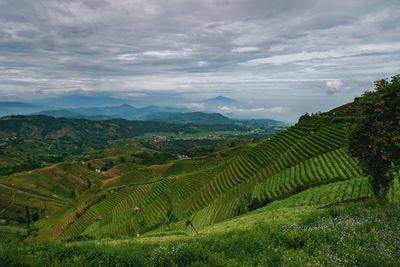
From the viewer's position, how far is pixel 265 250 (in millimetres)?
15805

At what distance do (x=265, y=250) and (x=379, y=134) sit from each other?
50.6 ft

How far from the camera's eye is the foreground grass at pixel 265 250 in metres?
14.2

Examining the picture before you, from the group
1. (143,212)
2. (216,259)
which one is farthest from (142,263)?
(143,212)

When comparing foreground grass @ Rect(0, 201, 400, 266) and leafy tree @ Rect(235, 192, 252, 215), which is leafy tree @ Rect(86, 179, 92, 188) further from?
foreground grass @ Rect(0, 201, 400, 266)

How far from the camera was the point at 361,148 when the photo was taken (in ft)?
89.5

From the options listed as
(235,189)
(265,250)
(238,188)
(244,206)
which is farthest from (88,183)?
(265,250)

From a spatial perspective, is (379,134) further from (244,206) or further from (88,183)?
(88,183)

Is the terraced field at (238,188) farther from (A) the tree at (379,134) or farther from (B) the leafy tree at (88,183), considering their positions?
(B) the leafy tree at (88,183)

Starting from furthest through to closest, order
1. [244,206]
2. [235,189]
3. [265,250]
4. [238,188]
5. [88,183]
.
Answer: [88,183] < [235,189] < [238,188] < [244,206] < [265,250]

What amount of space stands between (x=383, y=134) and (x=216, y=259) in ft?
56.7

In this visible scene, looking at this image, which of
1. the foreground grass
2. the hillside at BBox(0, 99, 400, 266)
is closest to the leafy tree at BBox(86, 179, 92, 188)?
the hillside at BBox(0, 99, 400, 266)

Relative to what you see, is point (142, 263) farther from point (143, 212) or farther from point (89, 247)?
point (143, 212)

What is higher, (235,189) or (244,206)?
(244,206)

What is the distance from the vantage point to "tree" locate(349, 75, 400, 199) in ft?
83.3
